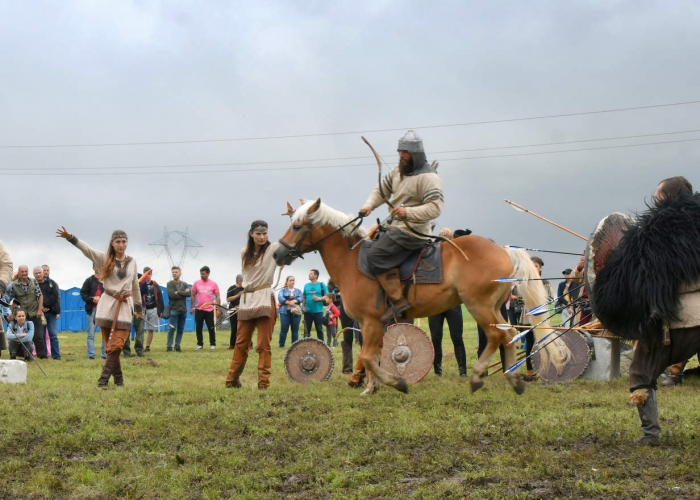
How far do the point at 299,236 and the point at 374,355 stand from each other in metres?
1.76

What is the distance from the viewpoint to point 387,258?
9336 mm

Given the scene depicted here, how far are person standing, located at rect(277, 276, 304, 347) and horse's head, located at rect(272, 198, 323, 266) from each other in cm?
1142

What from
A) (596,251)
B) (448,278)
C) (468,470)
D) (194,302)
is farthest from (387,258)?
(194,302)

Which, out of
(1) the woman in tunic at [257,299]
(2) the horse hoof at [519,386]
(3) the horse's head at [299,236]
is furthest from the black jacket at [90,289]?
(2) the horse hoof at [519,386]

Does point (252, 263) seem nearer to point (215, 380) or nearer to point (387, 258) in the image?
point (387, 258)

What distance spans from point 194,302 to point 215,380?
9.17 meters

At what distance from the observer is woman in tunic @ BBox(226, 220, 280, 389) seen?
1024 centimetres

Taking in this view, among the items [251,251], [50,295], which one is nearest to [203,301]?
[50,295]

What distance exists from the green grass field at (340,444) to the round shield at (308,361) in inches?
39.1

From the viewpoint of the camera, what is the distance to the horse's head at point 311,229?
31.7 ft

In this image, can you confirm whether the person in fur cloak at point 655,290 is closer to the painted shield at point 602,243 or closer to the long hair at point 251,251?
the painted shield at point 602,243

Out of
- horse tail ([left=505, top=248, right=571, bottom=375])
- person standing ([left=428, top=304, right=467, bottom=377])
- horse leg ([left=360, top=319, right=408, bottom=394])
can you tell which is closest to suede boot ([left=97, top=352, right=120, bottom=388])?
horse leg ([left=360, top=319, right=408, bottom=394])

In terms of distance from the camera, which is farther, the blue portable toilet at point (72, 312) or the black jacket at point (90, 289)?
the blue portable toilet at point (72, 312)

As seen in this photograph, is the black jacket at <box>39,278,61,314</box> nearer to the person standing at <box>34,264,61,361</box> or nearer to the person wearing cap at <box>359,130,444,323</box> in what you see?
the person standing at <box>34,264,61,361</box>
